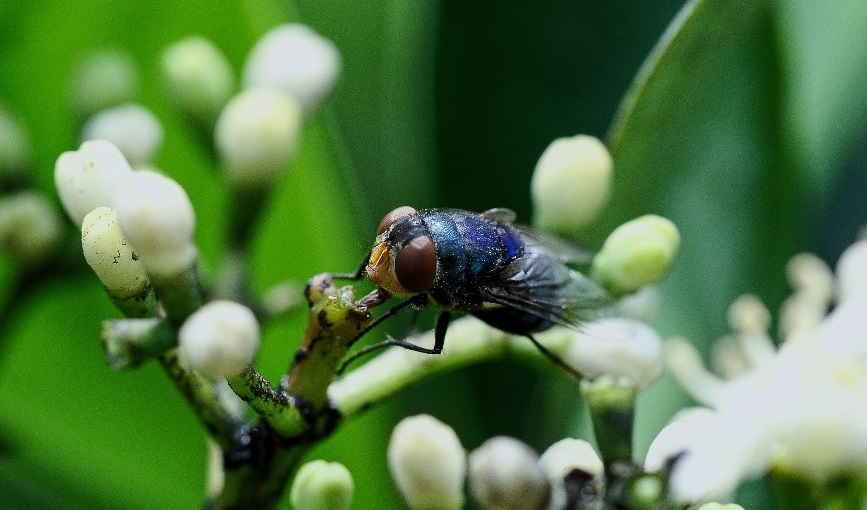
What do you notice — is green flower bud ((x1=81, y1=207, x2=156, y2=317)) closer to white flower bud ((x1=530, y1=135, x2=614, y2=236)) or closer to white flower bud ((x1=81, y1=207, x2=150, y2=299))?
white flower bud ((x1=81, y1=207, x2=150, y2=299))

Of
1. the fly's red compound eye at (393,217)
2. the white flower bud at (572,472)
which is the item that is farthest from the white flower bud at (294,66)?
the white flower bud at (572,472)

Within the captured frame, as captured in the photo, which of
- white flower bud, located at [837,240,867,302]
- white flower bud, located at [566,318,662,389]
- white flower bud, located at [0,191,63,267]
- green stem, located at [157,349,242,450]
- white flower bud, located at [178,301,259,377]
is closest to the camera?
white flower bud, located at [178,301,259,377]

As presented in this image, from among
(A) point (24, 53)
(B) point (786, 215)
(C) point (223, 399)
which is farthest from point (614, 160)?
(A) point (24, 53)

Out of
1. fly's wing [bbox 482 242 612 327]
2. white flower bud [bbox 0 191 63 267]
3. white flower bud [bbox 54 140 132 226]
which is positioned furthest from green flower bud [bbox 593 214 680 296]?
white flower bud [bbox 0 191 63 267]

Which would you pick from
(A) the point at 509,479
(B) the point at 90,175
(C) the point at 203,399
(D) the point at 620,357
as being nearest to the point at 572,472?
(A) the point at 509,479

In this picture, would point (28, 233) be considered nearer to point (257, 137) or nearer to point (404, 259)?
point (257, 137)

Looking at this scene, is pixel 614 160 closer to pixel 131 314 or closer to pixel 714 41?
pixel 714 41

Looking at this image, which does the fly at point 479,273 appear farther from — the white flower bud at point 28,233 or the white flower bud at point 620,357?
the white flower bud at point 28,233

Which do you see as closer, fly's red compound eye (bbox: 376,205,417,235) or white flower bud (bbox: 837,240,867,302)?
fly's red compound eye (bbox: 376,205,417,235)
